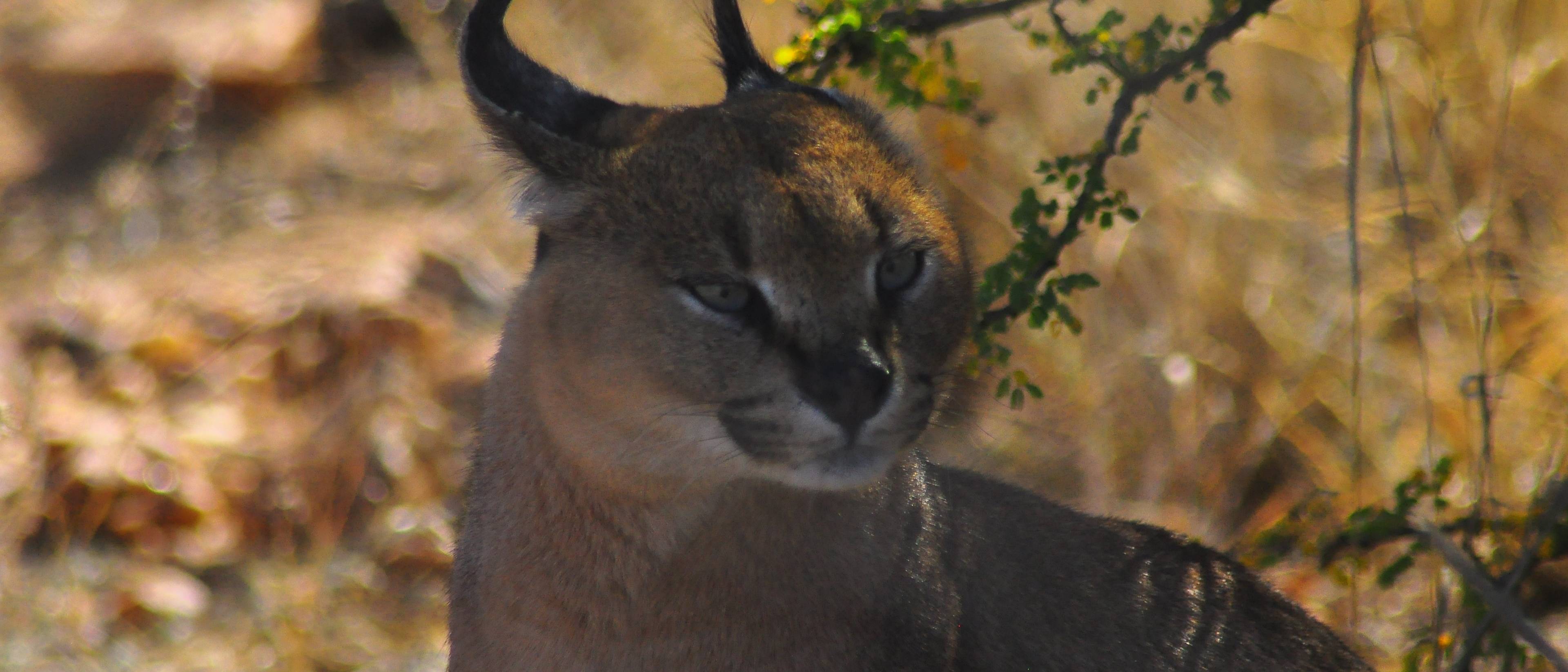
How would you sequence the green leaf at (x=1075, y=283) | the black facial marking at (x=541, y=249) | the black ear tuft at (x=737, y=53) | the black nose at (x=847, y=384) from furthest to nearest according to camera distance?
1. the green leaf at (x=1075, y=283)
2. the black ear tuft at (x=737, y=53)
3. the black facial marking at (x=541, y=249)
4. the black nose at (x=847, y=384)

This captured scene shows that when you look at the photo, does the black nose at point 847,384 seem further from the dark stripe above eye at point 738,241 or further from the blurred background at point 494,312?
the blurred background at point 494,312

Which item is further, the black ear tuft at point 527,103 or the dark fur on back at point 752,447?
the black ear tuft at point 527,103

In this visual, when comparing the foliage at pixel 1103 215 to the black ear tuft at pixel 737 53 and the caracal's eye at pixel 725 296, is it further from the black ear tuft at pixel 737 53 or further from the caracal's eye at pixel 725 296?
the caracal's eye at pixel 725 296

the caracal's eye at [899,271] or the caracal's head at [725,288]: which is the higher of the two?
the caracal's eye at [899,271]

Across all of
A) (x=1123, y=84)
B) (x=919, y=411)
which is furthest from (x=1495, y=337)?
(x=919, y=411)

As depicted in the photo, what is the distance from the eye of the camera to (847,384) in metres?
2.52

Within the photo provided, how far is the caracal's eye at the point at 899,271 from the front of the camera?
2781 mm

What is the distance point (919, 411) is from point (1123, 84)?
1.25m

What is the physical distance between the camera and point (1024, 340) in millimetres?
6066

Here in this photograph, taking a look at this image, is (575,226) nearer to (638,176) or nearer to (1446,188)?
(638,176)

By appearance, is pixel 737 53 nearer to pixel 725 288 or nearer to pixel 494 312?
pixel 725 288

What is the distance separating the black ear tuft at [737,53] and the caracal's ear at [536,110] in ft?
0.84

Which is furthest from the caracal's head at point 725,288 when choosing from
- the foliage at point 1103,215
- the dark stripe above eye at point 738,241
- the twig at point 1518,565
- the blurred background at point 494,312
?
the twig at point 1518,565

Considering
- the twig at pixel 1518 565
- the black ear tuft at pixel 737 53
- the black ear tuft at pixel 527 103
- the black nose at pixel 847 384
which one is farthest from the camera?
the twig at pixel 1518 565
